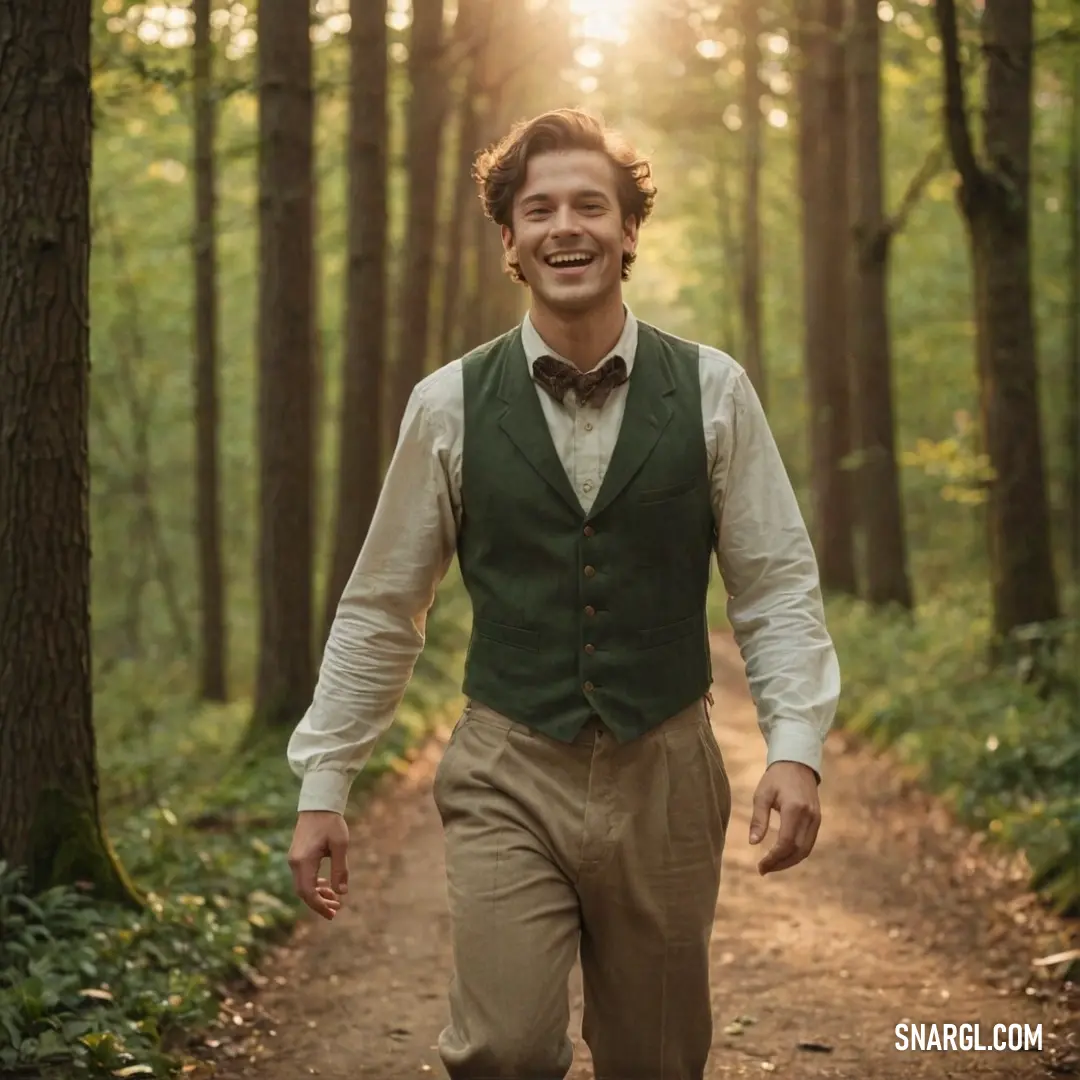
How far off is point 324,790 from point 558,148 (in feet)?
5.01

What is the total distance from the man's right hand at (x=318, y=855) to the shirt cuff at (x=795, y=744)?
36.7 inches

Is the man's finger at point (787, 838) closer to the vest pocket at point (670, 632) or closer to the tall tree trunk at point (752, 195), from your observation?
the vest pocket at point (670, 632)

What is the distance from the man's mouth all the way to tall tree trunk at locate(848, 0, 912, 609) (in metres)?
13.1

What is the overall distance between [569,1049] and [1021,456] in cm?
891

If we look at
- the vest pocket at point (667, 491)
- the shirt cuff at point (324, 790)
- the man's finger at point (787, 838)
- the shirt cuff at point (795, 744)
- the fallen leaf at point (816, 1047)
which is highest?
the vest pocket at point (667, 491)

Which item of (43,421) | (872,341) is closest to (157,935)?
(43,421)

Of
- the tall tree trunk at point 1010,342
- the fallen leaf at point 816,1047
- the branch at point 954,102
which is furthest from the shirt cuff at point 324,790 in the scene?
the tall tree trunk at point 1010,342

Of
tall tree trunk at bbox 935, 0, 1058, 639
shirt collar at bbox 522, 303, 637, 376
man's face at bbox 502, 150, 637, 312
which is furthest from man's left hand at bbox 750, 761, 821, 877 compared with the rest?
tall tree trunk at bbox 935, 0, 1058, 639

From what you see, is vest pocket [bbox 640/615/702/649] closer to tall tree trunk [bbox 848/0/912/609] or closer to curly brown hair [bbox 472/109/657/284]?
curly brown hair [bbox 472/109/657/284]

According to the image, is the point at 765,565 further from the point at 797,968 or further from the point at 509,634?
the point at 797,968

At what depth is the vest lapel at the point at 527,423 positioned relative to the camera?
133 inches

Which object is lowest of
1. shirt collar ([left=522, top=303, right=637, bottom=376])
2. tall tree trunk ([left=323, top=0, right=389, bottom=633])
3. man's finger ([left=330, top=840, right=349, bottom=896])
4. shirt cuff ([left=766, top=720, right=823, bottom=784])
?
man's finger ([left=330, top=840, right=349, bottom=896])

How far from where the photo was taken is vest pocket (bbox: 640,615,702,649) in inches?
135

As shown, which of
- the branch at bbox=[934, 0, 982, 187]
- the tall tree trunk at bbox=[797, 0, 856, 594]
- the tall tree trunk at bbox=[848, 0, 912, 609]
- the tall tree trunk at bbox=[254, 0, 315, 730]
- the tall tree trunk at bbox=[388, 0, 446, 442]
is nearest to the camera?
the branch at bbox=[934, 0, 982, 187]
